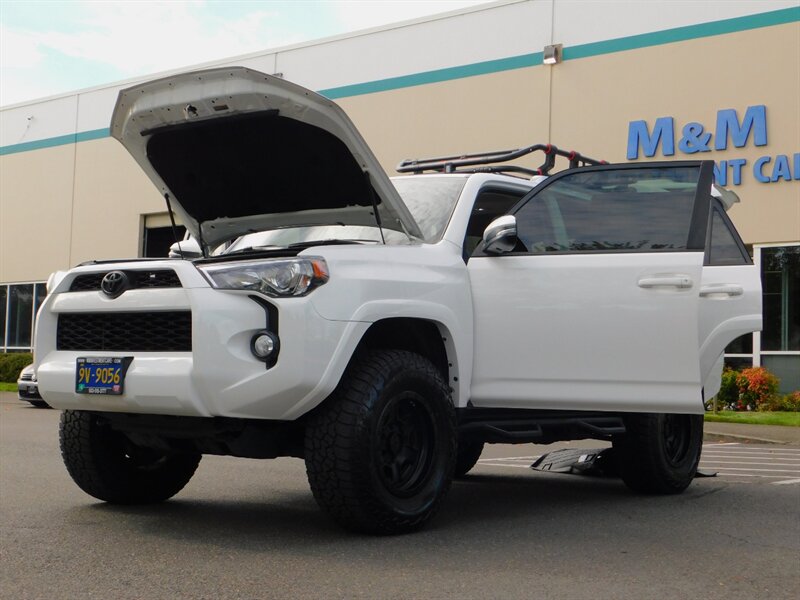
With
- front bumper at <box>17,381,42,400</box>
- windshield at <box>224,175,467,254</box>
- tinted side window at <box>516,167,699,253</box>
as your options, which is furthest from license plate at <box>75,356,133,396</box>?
front bumper at <box>17,381,42,400</box>

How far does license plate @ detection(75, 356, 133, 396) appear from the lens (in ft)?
17.1

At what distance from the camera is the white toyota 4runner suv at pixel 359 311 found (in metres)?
5.06

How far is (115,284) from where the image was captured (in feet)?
17.7

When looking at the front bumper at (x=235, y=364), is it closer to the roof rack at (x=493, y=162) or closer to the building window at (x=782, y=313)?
the roof rack at (x=493, y=162)

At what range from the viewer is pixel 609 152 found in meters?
21.0

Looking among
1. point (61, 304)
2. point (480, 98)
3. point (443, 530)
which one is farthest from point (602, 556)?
point (480, 98)

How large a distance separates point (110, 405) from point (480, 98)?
18.3 metres

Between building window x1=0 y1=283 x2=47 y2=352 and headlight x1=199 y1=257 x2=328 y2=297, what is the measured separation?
93.1 feet

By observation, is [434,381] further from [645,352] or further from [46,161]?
[46,161]

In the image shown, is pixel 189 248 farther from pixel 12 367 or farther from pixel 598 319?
pixel 12 367

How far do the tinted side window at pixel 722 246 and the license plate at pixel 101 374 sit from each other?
3.53 m

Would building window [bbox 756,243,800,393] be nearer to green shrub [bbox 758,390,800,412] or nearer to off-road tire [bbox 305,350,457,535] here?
green shrub [bbox 758,390,800,412]

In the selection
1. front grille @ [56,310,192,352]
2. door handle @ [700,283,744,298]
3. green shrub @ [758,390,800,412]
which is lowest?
green shrub @ [758,390,800,412]

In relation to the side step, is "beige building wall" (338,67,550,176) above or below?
above
